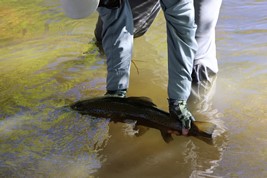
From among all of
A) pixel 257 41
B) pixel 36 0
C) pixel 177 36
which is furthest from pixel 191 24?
pixel 36 0

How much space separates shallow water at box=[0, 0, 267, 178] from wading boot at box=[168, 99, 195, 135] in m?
0.13

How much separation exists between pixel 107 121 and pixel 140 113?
308 mm

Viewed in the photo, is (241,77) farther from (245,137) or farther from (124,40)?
(124,40)

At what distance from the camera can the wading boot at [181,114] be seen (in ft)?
9.65

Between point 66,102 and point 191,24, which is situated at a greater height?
point 191,24

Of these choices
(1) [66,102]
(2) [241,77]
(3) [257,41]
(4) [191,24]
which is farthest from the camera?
(3) [257,41]

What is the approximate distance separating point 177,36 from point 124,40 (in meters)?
0.43

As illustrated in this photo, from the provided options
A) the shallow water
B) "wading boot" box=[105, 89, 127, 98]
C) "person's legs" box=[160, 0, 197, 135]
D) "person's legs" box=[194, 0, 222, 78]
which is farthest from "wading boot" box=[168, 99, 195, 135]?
"person's legs" box=[194, 0, 222, 78]

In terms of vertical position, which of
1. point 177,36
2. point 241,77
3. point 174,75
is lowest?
point 241,77

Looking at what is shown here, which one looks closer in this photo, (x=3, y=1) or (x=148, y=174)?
(x=148, y=174)

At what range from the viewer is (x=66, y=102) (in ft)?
11.8

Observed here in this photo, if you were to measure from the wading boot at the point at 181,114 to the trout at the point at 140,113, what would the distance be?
0.02 metres

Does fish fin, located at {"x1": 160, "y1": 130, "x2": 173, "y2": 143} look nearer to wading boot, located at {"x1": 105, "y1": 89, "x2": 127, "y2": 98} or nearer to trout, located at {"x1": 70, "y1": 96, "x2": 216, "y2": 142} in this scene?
trout, located at {"x1": 70, "y1": 96, "x2": 216, "y2": 142}

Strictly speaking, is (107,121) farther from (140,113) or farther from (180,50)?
(180,50)
